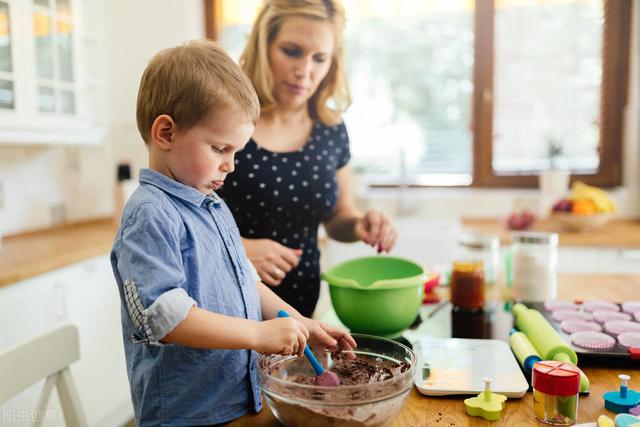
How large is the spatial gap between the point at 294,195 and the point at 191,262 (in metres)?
0.56

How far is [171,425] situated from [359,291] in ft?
1.43

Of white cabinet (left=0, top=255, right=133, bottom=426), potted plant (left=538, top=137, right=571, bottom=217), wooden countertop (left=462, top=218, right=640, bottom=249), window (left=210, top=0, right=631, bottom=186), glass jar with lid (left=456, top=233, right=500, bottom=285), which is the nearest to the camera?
glass jar with lid (left=456, top=233, right=500, bottom=285)

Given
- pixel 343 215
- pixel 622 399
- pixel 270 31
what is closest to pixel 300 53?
pixel 270 31

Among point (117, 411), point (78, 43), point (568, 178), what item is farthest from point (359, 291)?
point (568, 178)

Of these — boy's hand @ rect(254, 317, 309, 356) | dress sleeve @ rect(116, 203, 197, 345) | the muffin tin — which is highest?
dress sleeve @ rect(116, 203, 197, 345)

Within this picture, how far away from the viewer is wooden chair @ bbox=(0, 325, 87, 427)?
1.09 m

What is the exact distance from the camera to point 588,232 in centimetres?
277

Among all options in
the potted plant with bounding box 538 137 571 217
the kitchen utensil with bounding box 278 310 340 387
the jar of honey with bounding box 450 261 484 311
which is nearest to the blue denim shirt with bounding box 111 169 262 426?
the kitchen utensil with bounding box 278 310 340 387

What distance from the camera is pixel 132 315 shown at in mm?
747

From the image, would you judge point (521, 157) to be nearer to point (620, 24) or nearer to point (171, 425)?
point (620, 24)

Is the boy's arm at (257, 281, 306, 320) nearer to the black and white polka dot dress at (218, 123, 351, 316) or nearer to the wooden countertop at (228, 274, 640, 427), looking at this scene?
the wooden countertop at (228, 274, 640, 427)

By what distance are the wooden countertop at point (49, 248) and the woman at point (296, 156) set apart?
1008 millimetres

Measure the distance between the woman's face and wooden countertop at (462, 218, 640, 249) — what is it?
1.63 meters

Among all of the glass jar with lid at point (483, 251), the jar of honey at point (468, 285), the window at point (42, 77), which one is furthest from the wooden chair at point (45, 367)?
the window at point (42, 77)
